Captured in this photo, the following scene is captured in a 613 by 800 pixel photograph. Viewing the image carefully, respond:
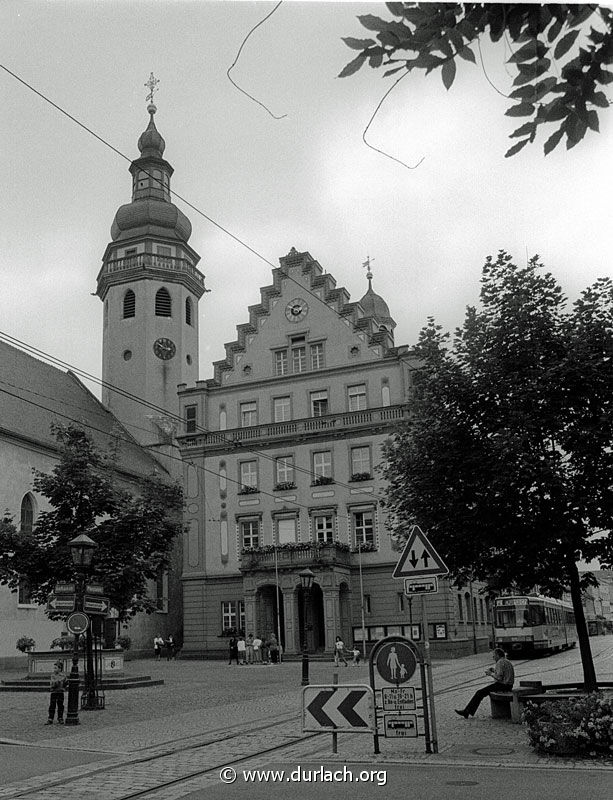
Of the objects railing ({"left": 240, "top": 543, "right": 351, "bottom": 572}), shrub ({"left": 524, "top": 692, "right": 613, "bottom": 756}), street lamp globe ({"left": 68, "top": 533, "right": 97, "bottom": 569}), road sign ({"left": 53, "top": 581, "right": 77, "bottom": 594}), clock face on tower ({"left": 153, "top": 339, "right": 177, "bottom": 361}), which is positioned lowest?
shrub ({"left": 524, "top": 692, "right": 613, "bottom": 756})

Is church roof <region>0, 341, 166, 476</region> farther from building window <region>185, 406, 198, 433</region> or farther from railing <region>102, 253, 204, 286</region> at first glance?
railing <region>102, 253, 204, 286</region>

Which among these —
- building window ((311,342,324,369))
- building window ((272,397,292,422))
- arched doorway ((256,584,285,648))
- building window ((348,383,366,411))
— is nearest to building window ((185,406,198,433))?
building window ((272,397,292,422))

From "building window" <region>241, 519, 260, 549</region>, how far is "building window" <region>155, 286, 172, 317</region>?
67.0ft

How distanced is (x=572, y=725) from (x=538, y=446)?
580 centimetres

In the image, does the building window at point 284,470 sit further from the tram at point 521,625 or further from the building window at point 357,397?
the tram at point 521,625

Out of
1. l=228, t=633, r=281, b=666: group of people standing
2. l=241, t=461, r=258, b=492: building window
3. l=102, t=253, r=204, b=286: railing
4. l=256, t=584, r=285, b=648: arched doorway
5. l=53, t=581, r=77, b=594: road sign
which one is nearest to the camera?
l=53, t=581, r=77, b=594: road sign

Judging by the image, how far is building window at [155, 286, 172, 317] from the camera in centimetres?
6272

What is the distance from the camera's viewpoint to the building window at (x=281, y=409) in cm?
4844

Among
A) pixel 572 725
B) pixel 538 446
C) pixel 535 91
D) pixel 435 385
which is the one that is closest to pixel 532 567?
pixel 538 446

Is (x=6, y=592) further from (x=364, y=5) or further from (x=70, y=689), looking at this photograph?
(x=364, y=5)

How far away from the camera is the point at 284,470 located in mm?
47500

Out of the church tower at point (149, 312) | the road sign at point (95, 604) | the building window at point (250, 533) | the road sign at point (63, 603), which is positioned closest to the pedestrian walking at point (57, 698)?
the road sign at point (63, 603)

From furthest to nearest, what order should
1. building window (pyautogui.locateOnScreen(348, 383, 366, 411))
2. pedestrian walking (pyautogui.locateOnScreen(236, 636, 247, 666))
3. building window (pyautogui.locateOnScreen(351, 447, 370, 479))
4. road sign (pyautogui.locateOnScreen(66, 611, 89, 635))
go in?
building window (pyautogui.locateOnScreen(348, 383, 366, 411)) → building window (pyautogui.locateOnScreen(351, 447, 370, 479)) → pedestrian walking (pyautogui.locateOnScreen(236, 636, 247, 666)) → road sign (pyautogui.locateOnScreen(66, 611, 89, 635))

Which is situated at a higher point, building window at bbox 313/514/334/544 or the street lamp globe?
building window at bbox 313/514/334/544
